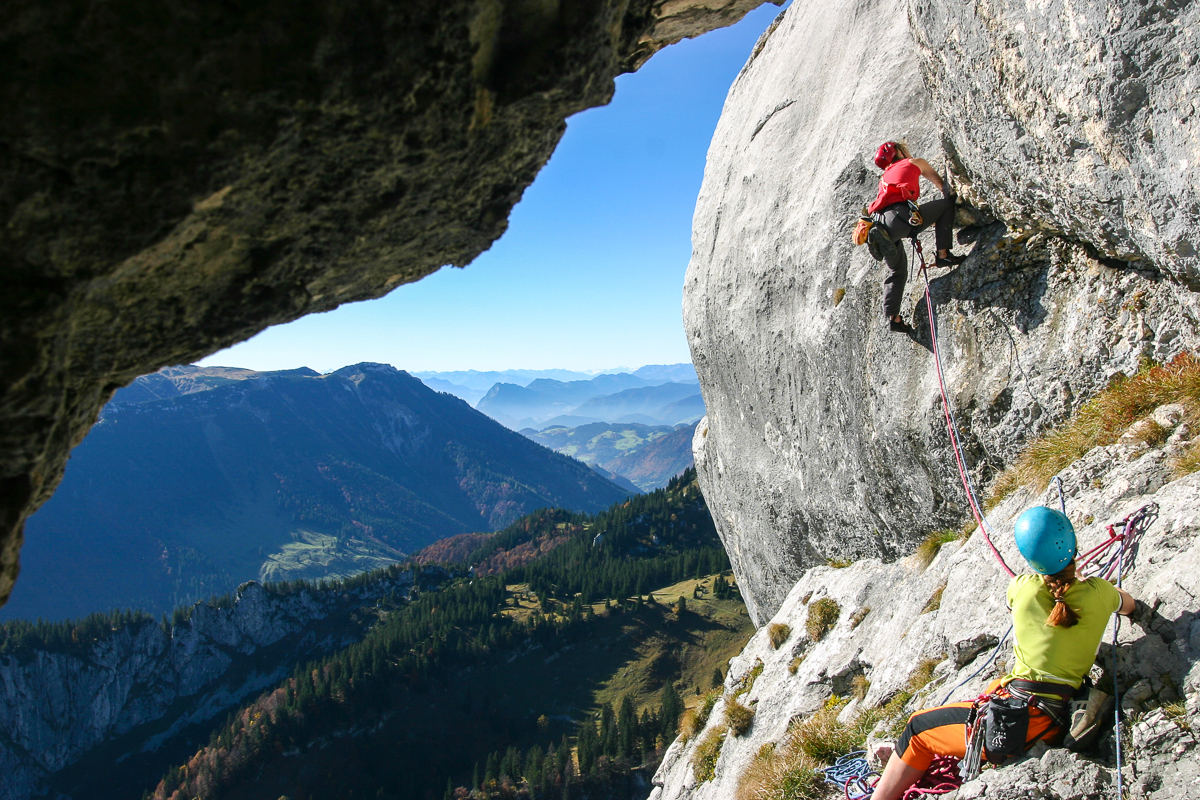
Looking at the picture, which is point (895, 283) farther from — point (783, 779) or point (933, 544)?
point (783, 779)

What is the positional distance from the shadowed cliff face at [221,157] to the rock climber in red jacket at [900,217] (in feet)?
21.8

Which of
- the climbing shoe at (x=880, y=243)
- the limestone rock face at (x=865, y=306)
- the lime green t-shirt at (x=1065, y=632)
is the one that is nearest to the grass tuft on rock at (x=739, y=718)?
the limestone rock face at (x=865, y=306)

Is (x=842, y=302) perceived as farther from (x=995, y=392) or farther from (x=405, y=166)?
(x=405, y=166)

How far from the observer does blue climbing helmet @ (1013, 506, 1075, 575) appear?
5938 mm

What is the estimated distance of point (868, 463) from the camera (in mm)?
12953

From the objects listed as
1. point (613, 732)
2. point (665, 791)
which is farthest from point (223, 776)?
point (665, 791)

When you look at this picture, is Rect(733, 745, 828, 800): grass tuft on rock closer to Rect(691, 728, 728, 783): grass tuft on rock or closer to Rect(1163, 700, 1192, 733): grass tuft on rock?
Rect(691, 728, 728, 783): grass tuft on rock

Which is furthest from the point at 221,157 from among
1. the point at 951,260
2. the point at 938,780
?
the point at 951,260

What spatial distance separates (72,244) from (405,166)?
2414 mm

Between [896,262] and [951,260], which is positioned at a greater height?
[896,262]

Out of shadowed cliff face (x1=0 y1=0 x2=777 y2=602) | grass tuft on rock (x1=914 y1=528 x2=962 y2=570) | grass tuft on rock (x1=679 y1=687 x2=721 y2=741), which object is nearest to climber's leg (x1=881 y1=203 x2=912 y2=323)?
grass tuft on rock (x1=914 y1=528 x2=962 y2=570)

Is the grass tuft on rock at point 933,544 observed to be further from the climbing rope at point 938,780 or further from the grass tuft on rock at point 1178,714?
the grass tuft on rock at point 1178,714

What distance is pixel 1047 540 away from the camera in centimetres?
597

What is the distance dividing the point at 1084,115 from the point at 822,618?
10.4 metres
